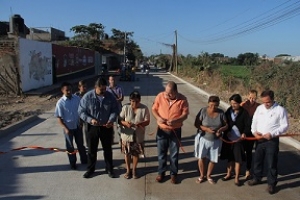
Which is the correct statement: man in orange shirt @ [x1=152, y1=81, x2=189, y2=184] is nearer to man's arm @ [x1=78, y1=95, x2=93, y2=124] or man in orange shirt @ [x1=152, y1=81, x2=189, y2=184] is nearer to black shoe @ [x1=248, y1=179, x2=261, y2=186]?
man's arm @ [x1=78, y1=95, x2=93, y2=124]

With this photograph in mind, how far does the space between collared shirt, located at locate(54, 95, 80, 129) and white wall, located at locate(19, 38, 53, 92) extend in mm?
12586

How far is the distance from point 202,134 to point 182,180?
2.92ft

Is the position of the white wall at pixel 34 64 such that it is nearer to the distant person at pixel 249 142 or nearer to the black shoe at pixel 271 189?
the distant person at pixel 249 142

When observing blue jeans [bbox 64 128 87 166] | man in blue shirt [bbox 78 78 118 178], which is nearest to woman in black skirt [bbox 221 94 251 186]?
man in blue shirt [bbox 78 78 118 178]

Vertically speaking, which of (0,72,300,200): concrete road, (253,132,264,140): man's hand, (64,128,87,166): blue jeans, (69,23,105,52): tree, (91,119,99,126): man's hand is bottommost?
(0,72,300,200): concrete road

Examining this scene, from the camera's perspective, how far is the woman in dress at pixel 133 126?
611 centimetres

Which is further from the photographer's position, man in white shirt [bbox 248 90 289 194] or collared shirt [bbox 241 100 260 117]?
collared shirt [bbox 241 100 260 117]

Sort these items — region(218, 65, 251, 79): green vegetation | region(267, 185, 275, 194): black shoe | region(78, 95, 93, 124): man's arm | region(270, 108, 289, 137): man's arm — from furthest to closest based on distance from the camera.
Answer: region(218, 65, 251, 79): green vegetation → region(78, 95, 93, 124): man's arm → region(267, 185, 275, 194): black shoe → region(270, 108, 289, 137): man's arm

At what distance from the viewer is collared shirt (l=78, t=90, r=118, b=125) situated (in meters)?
5.96

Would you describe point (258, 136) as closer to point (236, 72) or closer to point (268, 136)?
point (268, 136)

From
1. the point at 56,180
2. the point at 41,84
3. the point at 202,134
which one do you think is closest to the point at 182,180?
the point at 202,134

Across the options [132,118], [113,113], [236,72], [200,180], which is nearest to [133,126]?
[132,118]

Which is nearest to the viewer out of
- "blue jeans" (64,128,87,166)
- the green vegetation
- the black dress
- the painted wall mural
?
the black dress

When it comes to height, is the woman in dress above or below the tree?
below
